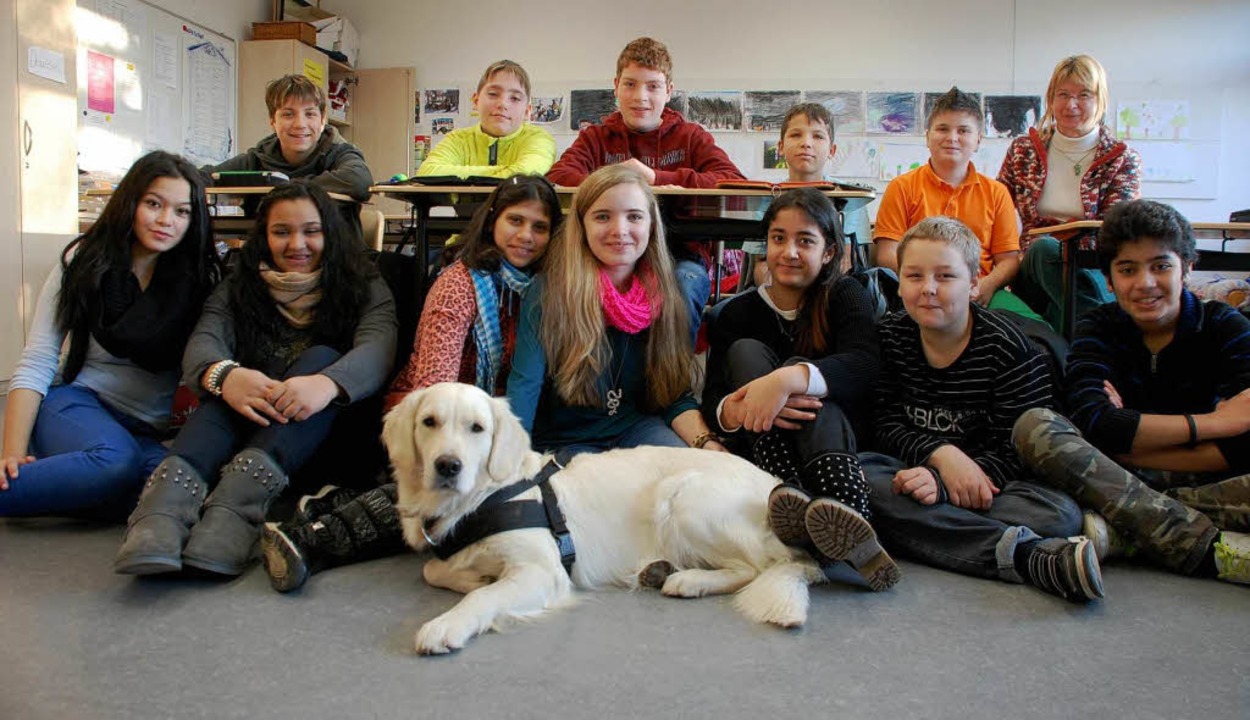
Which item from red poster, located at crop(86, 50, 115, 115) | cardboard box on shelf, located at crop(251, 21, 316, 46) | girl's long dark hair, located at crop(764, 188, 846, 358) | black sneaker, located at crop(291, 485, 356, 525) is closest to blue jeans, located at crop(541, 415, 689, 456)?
girl's long dark hair, located at crop(764, 188, 846, 358)

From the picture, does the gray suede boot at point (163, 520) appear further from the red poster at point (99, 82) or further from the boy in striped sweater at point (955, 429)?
the red poster at point (99, 82)

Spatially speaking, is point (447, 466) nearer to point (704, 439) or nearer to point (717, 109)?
point (704, 439)

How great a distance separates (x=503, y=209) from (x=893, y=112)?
5.02m

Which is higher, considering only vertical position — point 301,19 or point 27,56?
point 301,19

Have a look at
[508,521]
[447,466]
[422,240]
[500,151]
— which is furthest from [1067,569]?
[500,151]

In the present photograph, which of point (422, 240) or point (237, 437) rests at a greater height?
point (422, 240)

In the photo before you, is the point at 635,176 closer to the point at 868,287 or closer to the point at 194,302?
the point at 868,287

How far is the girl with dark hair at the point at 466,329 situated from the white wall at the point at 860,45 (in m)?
4.58

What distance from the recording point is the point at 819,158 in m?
3.39

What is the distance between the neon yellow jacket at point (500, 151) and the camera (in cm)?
337

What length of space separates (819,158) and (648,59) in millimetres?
827

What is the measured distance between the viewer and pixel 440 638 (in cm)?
138

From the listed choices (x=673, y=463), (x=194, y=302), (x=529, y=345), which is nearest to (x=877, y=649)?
(x=673, y=463)

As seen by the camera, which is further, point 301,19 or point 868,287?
point 301,19
